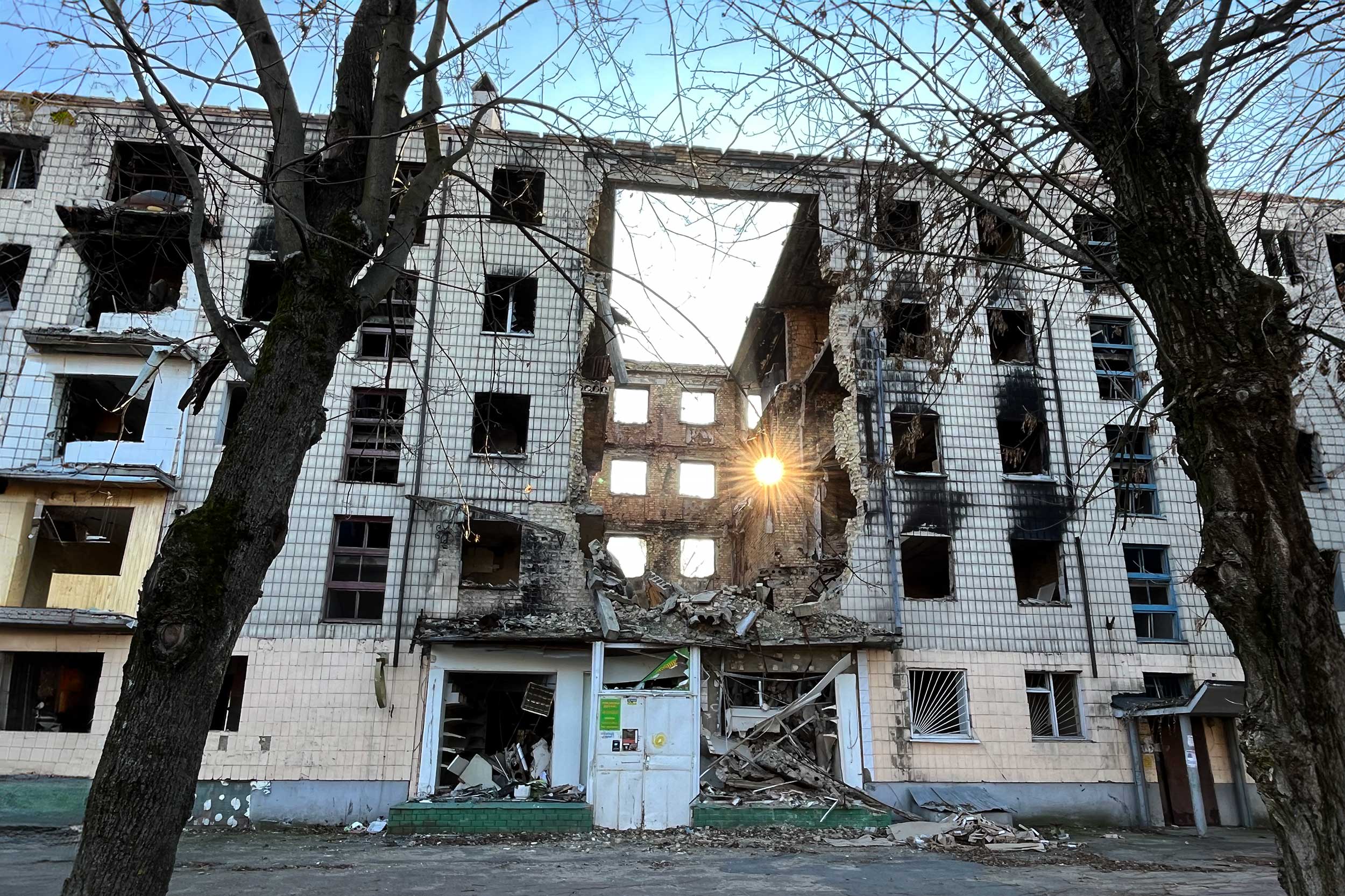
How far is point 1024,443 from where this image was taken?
18.9m

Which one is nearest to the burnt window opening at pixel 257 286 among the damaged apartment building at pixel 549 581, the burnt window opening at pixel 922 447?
the damaged apartment building at pixel 549 581

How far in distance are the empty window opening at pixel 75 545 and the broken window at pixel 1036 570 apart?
62.7 feet

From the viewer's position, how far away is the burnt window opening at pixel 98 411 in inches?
675

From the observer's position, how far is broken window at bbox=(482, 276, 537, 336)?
1833 centimetres

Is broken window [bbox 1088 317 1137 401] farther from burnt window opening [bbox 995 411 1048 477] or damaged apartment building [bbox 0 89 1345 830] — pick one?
burnt window opening [bbox 995 411 1048 477]

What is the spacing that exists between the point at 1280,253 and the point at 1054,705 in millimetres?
12620

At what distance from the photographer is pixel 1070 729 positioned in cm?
1689

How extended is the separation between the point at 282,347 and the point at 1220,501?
4607mm

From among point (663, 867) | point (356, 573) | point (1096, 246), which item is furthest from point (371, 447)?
point (1096, 246)

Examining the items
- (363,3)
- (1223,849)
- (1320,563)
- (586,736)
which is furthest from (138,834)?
(1223,849)

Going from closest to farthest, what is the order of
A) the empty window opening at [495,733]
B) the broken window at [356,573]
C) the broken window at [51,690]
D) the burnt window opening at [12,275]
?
1. the empty window opening at [495,733]
2. the broken window at [51,690]
3. the broken window at [356,573]
4. the burnt window opening at [12,275]

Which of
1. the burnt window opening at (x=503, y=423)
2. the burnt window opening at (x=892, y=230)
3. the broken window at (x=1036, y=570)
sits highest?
the burnt window opening at (x=503, y=423)

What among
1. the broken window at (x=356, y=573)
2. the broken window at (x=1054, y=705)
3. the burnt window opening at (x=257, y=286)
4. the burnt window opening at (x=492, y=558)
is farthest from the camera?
the burnt window opening at (x=492, y=558)

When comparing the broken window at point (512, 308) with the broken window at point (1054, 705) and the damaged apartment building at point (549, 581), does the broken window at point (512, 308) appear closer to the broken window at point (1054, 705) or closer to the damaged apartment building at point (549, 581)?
the damaged apartment building at point (549, 581)
